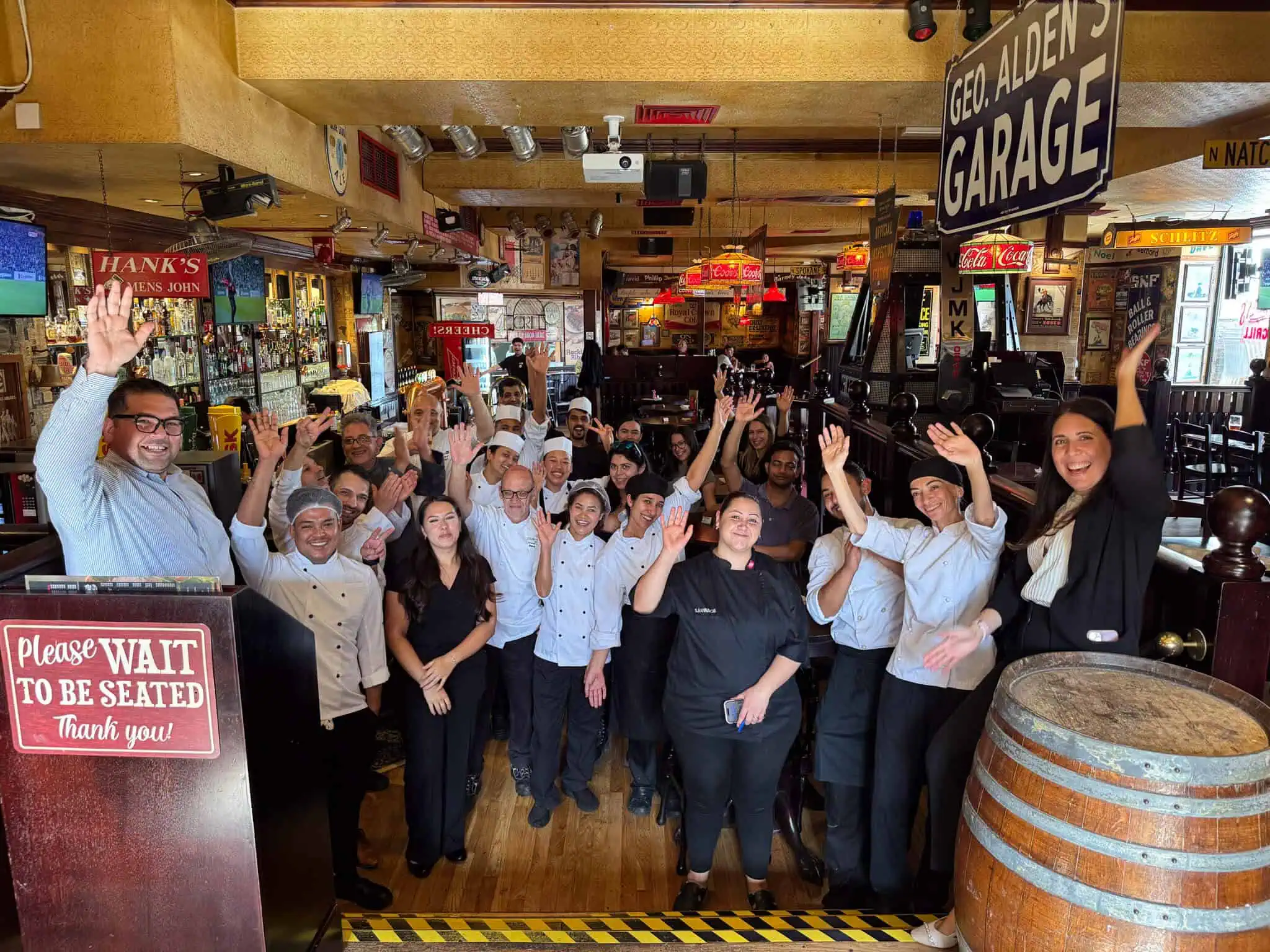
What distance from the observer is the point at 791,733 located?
3.13 metres

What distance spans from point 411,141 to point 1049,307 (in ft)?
39.3

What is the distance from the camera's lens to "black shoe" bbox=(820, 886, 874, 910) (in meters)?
3.42

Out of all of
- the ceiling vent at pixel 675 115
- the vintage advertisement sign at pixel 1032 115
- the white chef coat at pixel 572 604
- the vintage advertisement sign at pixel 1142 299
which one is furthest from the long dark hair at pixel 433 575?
the vintage advertisement sign at pixel 1142 299

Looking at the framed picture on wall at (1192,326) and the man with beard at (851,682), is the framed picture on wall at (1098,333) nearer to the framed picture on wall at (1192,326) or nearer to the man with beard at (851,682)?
the framed picture on wall at (1192,326)

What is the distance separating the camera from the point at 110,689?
164 centimetres

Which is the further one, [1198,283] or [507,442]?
[1198,283]

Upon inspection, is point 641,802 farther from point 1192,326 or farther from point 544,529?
point 1192,326

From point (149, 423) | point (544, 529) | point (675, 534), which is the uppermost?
point (149, 423)

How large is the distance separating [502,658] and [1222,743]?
293 cm

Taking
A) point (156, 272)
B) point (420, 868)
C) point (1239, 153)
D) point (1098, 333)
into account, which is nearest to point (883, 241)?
point (1239, 153)

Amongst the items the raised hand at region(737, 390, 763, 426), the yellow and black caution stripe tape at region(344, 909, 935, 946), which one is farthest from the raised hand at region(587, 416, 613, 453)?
the yellow and black caution stripe tape at region(344, 909, 935, 946)

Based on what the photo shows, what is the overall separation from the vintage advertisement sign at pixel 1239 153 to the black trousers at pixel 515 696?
5.23 meters

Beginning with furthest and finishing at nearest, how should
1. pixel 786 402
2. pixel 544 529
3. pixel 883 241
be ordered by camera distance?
1. pixel 786 402
2. pixel 883 241
3. pixel 544 529

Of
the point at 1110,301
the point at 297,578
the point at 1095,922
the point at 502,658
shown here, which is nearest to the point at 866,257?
the point at 1110,301
